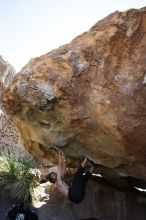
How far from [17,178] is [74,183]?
9.18 feet

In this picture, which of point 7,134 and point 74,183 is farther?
point 7,134

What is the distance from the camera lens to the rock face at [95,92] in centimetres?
636

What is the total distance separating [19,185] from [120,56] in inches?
181

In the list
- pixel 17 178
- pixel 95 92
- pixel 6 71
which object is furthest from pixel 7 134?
pixel 95 92

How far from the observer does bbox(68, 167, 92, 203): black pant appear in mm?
7184

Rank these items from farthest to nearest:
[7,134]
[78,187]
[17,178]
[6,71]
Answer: [6,71], [7,134], [17,178], [78,187]

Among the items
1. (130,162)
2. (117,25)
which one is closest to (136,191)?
(130,162)

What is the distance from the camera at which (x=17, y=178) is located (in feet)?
31.7

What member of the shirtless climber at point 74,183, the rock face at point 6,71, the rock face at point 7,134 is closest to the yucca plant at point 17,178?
the shirtless climber at point 74,183

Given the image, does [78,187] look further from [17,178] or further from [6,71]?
[6,71]

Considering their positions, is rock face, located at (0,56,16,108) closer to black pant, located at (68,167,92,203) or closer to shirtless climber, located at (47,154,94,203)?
shirtless climber, located at (47,154,94,203)

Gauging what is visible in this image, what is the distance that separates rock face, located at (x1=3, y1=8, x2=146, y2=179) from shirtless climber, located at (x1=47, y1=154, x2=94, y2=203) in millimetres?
462

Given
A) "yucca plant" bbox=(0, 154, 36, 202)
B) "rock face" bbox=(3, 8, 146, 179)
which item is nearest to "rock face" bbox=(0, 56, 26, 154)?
"yucca plant" bbox=(0, 154, 36, 202)

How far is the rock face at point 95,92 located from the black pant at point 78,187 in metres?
0.45
